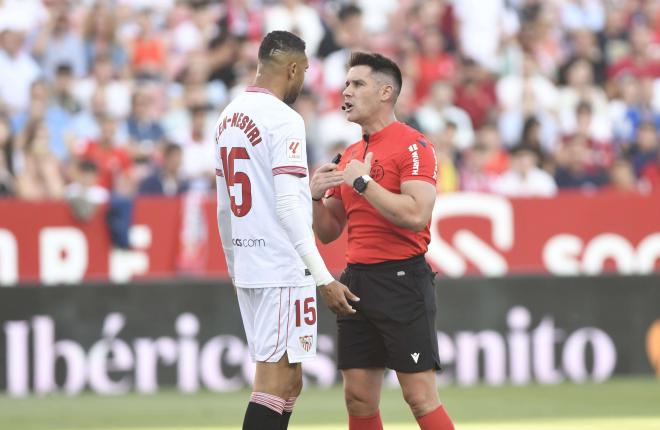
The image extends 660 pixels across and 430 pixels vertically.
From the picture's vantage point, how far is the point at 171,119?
1633 cm

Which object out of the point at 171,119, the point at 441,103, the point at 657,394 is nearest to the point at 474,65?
the point at 441,103

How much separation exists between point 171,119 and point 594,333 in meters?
5.60

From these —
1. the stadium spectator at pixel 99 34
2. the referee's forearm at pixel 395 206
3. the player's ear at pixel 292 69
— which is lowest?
the referee's forearm at pixel 395 206

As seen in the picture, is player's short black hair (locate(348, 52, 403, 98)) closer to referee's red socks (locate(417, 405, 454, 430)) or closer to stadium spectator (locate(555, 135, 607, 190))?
referee's red socks (locate(417, 405, 454, 430))

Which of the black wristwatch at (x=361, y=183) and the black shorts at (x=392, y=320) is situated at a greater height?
the black wristwatch at (x=361, y=183)

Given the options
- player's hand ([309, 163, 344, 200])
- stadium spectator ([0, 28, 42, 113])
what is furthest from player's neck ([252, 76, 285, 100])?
stadium spectator ([0, 28, 42, 113])

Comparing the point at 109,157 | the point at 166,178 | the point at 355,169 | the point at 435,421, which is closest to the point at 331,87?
the point at 166,178

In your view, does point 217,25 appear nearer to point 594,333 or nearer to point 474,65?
point 474,65

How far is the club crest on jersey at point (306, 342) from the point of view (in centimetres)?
710

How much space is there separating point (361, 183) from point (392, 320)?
2.51 ft

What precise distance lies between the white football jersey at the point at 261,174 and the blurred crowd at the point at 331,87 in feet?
23.4

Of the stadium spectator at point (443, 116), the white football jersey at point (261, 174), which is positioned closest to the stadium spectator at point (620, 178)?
the stadium spectator at point (443, 116)

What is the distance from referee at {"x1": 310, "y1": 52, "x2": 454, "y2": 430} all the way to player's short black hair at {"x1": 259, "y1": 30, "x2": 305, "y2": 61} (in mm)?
526

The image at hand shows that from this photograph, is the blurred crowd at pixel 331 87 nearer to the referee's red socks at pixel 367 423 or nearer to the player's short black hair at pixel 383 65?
the player's short black hair at pixel 383 65
